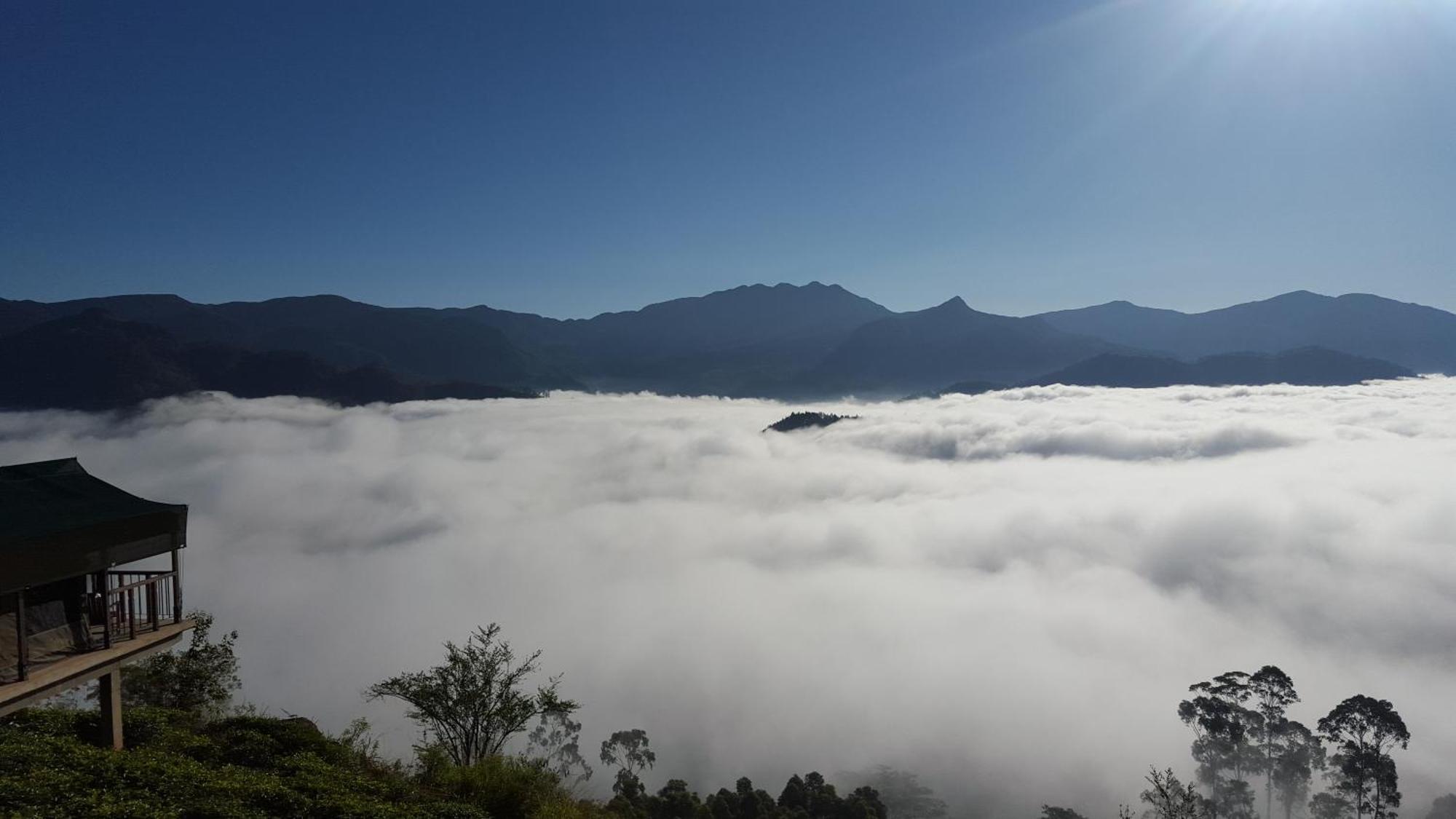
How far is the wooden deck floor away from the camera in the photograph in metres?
10.4

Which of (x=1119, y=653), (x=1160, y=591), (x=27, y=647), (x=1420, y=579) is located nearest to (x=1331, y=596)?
(x=1420, y=579)

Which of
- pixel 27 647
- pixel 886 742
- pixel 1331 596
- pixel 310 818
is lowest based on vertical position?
pixel 886 742

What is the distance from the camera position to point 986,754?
91.1 m

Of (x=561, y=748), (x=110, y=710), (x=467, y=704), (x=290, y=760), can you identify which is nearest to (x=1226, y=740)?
(x=561, y=748)

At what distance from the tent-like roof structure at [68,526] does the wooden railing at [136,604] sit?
2.44 feet

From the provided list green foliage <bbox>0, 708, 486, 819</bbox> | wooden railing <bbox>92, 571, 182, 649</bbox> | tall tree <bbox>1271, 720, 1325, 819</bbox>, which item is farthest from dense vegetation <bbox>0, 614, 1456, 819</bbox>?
tall tree <bbox>1271, 720, 1325, 819</bbox>

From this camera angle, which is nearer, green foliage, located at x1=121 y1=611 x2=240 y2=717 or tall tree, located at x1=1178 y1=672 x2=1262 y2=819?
green foliage, located at x1=121 y1=611 x2=240 y2=717

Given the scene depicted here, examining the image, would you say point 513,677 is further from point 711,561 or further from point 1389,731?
point 711,561

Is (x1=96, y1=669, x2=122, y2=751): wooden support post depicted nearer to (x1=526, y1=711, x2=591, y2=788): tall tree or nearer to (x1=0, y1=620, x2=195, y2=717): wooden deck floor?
(x1=0, y1=620, x2=195, y2=717): wooden deck floor

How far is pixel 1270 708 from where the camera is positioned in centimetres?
5381

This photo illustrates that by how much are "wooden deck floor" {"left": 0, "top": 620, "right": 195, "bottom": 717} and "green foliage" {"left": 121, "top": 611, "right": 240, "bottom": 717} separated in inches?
399

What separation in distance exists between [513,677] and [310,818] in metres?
9.69

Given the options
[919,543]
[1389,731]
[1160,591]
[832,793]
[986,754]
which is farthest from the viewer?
[919,543]

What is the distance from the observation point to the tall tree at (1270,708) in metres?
53.1
